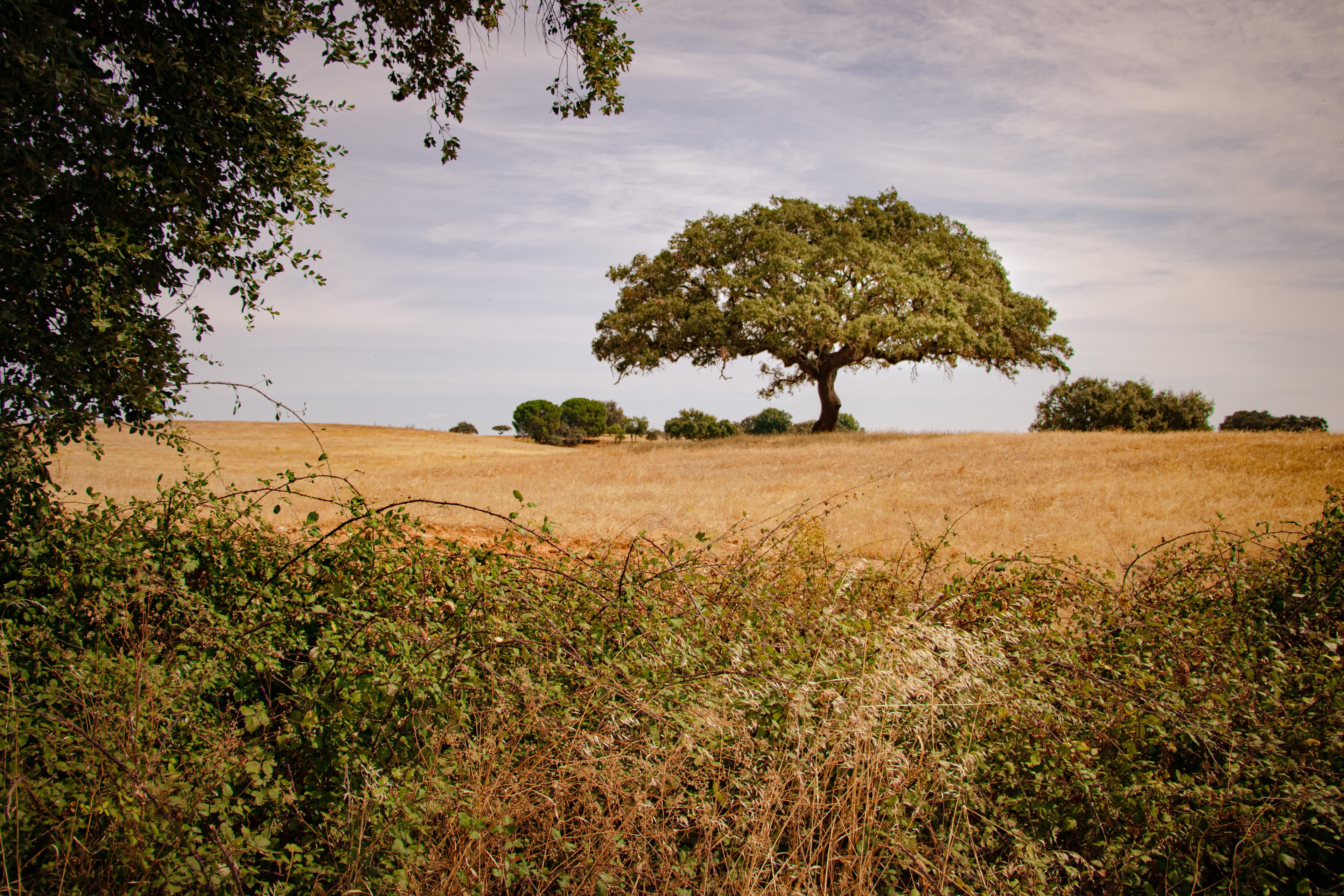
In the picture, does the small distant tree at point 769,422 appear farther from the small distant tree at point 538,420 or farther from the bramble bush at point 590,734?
the bramble bush at point 590,734

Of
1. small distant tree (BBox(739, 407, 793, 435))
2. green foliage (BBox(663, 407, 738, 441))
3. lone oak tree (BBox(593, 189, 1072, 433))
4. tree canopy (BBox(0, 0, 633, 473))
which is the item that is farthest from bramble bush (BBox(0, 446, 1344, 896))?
small distant tree (BBox(739, 407, 793, 435))

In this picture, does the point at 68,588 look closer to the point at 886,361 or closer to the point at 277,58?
the point at 277,58

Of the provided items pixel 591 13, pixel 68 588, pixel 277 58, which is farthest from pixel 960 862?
pixel 591 13

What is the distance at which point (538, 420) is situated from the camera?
47906 mm

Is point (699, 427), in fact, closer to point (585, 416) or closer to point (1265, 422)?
point (585, 416)

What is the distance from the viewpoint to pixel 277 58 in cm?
601

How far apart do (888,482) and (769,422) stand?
38.4m

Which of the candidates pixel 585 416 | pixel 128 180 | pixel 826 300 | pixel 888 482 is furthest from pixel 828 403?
pixel 128 180

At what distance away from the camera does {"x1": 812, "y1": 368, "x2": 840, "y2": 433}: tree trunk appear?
30938 millimetres

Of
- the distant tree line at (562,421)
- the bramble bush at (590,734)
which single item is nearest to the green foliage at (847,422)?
the distant tree line at (562,421)

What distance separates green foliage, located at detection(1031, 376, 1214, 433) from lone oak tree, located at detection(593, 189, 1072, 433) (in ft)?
28.8

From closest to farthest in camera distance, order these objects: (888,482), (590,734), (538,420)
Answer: (590,734) < (888,482) < (538,420)

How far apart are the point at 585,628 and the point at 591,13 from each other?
22.6ft

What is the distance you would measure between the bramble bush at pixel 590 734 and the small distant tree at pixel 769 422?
47820 mm
